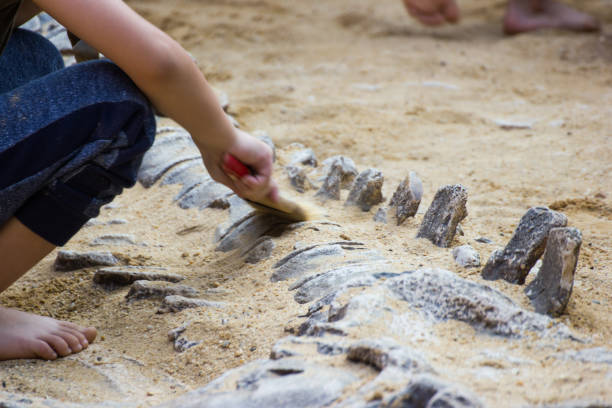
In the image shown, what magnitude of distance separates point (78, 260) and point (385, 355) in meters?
1.25

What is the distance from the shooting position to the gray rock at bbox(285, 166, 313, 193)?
7.73 ft

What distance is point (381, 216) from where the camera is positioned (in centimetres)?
200

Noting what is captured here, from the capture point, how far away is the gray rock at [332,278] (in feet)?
5.00

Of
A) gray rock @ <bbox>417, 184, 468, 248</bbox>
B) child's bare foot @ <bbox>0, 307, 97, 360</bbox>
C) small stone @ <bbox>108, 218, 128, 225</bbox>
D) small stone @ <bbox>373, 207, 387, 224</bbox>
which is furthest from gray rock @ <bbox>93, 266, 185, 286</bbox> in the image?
gray rock @ <bbox>417, 184, 468, 248</bbox>

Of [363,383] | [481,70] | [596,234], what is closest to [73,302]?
[363,383]

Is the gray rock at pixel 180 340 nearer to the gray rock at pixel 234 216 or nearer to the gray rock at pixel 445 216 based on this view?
the gray rock at pixel 234 216

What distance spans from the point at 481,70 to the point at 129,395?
11.3 feet

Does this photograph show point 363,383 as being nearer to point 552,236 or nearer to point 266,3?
point 552,236

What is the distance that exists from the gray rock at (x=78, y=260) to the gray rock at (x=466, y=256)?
1056 mm

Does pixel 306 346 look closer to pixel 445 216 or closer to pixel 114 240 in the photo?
pixel 445 216

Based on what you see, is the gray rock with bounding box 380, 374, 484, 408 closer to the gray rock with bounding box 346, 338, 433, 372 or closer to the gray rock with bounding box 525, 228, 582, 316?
the gray rock with bounding box 346, 338, 433, 372

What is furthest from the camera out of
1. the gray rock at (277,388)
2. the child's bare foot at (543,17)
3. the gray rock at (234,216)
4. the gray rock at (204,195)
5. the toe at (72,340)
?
the child's bare foot at (543,17)

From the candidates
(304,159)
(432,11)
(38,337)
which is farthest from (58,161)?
(432,11)

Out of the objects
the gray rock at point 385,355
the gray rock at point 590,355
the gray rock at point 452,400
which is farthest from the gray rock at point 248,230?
the gray rock at point 452,400
